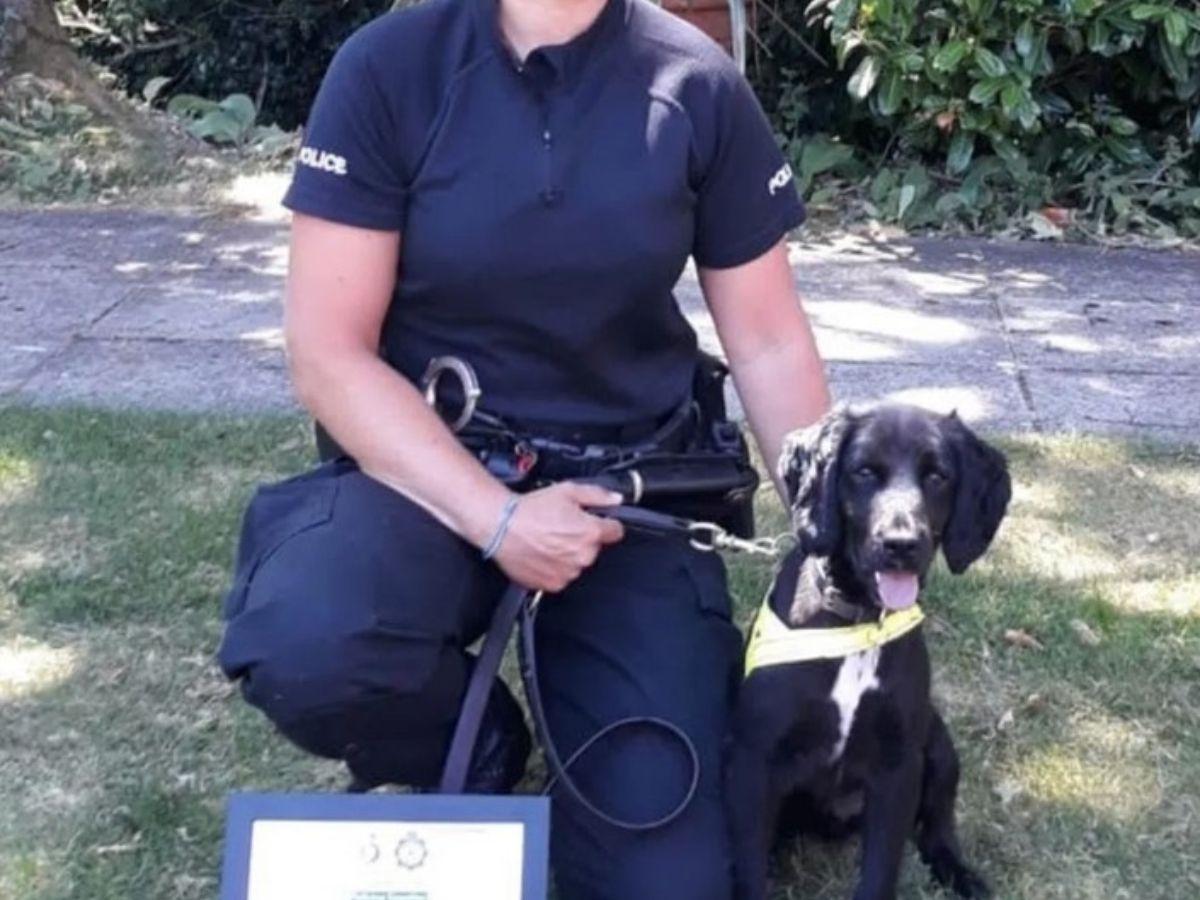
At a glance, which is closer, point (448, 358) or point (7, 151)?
point (448, 358)

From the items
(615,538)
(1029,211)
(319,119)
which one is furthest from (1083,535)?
(1029,211)

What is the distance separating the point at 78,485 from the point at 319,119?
1.99m

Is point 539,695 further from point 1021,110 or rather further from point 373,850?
point 1021,110

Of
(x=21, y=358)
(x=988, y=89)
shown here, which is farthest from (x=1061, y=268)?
(x=21, y=358)

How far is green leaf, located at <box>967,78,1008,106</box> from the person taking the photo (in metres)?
7.56

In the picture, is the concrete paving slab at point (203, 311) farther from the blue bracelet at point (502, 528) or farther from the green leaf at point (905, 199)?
the blue bracelet at point (502, 528)

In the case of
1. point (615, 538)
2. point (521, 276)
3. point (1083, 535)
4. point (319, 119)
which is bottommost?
point (1083, 535)

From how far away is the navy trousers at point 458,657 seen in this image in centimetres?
310

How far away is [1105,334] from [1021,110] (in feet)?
4.55

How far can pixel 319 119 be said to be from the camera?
327cm

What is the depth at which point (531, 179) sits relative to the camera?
3225 millimetres

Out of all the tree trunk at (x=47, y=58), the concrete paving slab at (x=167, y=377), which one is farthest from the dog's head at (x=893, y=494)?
the tree trunk at (x=47, y=58)

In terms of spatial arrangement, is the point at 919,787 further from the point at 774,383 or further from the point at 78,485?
the point at 78,485

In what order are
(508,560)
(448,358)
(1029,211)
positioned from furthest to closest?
(1029,211) < (448,358) < (508,560)
